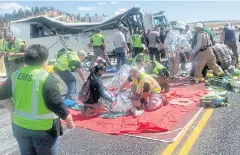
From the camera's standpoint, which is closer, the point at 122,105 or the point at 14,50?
the point at 122,105

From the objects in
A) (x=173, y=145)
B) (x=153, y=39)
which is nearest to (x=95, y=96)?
(x=173, y=145)

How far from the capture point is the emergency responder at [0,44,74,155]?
3.25m

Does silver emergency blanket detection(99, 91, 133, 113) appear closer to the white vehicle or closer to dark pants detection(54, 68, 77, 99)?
dark pants detection(54, 68, 77, 99)

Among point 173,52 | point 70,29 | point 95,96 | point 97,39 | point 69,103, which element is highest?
point 70,29

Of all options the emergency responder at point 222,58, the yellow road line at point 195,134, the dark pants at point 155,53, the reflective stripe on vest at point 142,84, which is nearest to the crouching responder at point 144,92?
the reflective stripe on vest at point 142,84

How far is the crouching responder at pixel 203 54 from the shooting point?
1002cm

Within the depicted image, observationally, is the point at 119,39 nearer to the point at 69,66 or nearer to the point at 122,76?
the point at 122,76

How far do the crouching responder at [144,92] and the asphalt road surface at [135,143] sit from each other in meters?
1.42

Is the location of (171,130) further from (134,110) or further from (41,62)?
(41,62)

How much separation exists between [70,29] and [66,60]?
10128 mm

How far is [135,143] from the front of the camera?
5.23m

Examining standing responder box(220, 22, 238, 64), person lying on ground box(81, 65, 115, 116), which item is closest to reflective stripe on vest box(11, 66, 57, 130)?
person lying on ground box(81, 65, 115, 116)

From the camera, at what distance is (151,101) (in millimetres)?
7352

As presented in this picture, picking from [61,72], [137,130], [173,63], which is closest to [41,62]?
[137,130]
